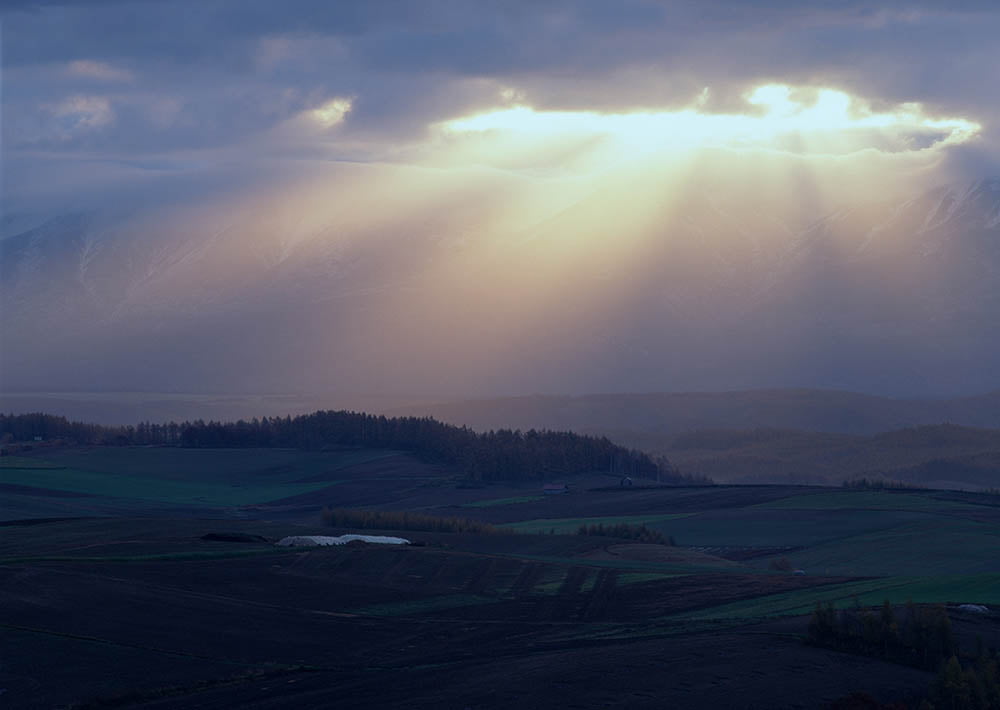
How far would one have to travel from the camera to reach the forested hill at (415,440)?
458 feet

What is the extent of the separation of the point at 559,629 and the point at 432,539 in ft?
94.1

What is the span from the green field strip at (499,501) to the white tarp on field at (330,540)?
115ft

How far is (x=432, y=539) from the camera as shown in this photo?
80.2m

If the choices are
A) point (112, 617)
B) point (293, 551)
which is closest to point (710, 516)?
point (293, 551)

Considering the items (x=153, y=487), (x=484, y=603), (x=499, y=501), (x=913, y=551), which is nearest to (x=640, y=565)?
(x=484, y=603)

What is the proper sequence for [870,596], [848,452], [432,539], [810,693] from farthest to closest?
1. [848,452]
2. [432,539]
3. [870,596]
4. [810,693]

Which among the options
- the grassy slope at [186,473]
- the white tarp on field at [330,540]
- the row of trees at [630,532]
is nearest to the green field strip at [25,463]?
the grassy slope at [186,473]

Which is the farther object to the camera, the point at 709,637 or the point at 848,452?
the point at 848,452

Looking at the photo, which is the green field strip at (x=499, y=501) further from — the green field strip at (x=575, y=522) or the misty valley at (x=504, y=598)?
the green field strip at (x=575, y=522)

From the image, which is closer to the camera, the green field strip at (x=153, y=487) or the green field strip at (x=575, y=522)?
the green field strip at (x=575, y=522)

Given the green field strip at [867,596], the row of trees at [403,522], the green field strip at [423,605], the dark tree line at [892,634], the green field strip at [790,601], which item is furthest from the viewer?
the row of trees at [403,522]

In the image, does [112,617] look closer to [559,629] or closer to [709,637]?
[559,629]

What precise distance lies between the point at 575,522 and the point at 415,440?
55389 millimetres

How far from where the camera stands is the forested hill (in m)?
140
